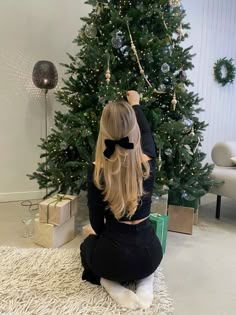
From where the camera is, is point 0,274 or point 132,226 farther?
point 0,274

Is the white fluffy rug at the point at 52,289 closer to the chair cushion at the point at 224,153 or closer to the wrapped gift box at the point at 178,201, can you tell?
the wrapped gift box at the point at 178,201

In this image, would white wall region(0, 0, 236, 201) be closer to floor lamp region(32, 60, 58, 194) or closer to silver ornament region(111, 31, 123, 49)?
floor lamp region(32, 60, 58, 194)

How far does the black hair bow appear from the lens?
161 cm

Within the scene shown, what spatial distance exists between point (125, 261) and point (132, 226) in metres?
0.18

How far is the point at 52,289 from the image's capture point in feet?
6.07

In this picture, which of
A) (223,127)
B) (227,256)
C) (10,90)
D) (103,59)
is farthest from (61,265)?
(223,127)

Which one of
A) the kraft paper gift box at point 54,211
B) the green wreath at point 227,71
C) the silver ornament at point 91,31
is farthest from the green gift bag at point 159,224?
the green wreath at point 227,71

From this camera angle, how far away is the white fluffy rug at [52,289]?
1676 mm

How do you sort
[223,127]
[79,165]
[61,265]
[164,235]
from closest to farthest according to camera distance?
1. [61,265]
2. [164,235]
3. [79,165]
4. [223,127]

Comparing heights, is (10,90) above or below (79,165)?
above

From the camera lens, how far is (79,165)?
2578mm

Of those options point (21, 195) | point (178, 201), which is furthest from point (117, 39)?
point (21, 195)

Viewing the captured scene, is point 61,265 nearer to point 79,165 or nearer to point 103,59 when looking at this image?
point 79,165

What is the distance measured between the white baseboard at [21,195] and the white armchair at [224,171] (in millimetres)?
1836
